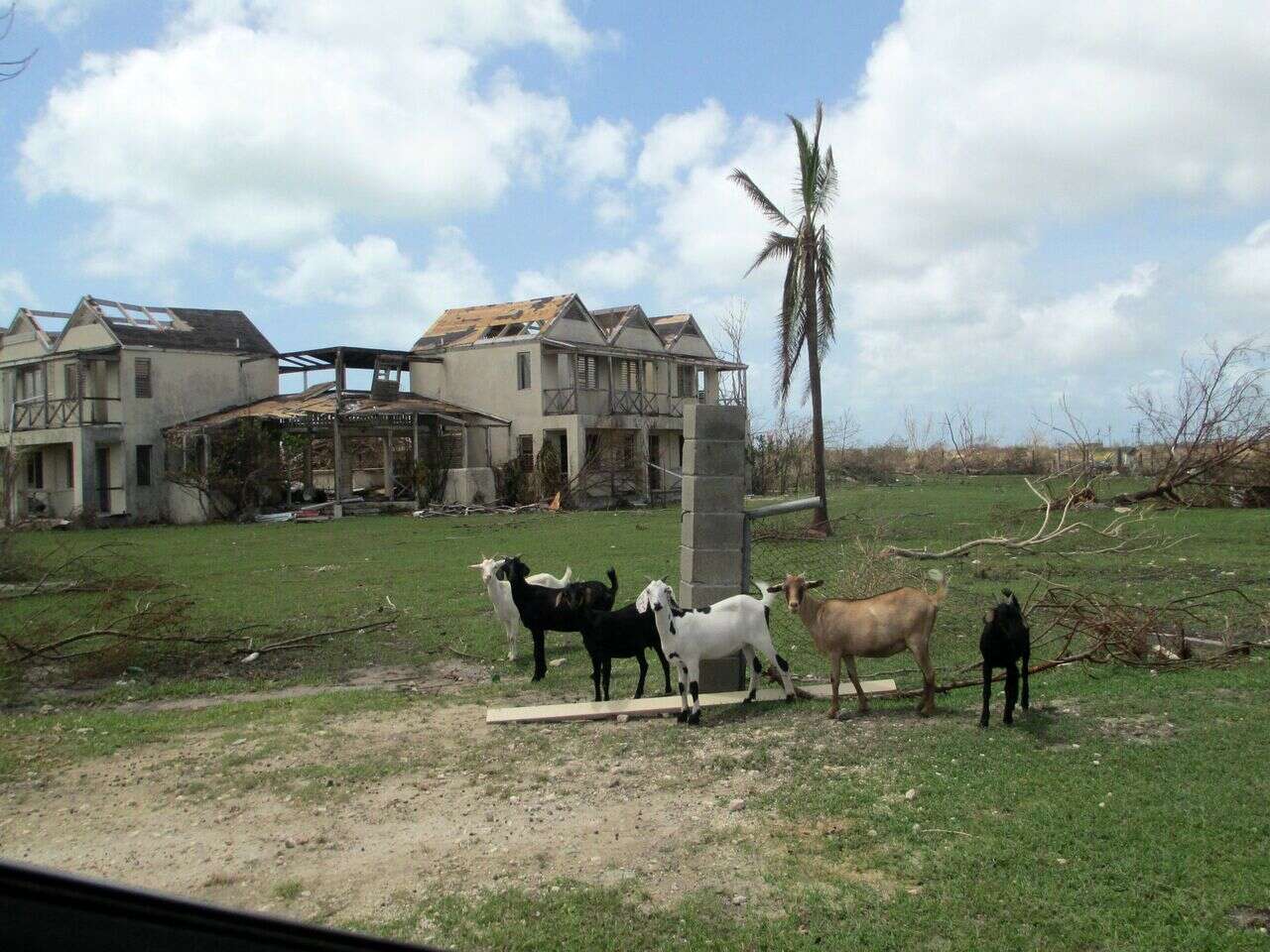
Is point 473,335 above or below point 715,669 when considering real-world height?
above

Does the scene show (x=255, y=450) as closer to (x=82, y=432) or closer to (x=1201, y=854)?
(x=82, y=432)

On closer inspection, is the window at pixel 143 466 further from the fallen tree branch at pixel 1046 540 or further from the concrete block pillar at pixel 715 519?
the concrete block pillar at pixel 715 519

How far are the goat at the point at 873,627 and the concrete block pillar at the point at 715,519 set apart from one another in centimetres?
115

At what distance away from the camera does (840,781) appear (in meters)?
6.14

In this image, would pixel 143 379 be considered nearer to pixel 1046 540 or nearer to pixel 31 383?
pixel 31 383

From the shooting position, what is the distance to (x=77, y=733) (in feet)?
26.4

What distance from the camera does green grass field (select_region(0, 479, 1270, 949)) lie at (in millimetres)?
4301

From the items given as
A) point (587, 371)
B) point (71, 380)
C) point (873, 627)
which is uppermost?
point (587, 371)

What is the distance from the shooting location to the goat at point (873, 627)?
24.5ft

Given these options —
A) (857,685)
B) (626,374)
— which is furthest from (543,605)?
(626,374)

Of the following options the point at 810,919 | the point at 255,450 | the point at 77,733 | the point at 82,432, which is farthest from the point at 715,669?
the point at 82,432

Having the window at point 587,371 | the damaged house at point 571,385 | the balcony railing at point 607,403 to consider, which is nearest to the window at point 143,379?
the damaged house at point 571,385

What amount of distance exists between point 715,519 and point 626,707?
5.97 ft

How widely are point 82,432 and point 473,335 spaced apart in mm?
15963
